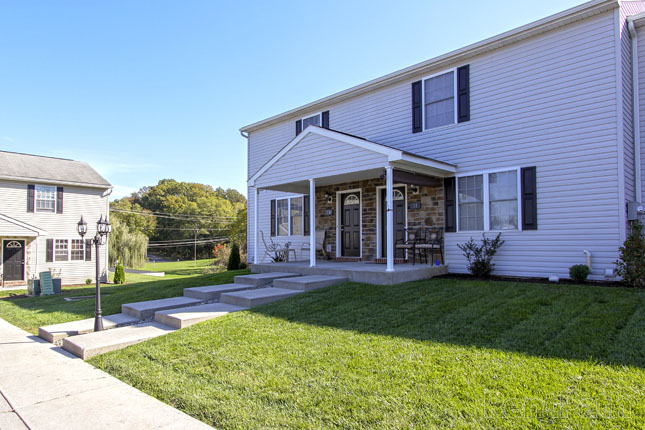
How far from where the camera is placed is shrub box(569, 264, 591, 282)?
6.91 m

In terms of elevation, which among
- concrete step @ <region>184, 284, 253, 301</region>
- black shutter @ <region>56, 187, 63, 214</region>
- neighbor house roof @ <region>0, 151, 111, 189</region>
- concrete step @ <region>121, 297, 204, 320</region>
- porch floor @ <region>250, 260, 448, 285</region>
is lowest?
concrete step @ <region>121, 297, 204, 320</region>

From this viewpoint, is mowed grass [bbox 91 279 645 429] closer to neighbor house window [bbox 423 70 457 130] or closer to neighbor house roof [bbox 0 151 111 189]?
neighbor house window [bbox 423 70 457 130]

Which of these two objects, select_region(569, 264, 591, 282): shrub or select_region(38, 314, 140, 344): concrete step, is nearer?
select_region(38, 314, 140, 344): concrete step

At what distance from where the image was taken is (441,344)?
401 cm

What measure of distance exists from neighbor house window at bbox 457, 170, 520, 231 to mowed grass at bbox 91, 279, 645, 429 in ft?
7.94

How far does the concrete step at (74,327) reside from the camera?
5876mm

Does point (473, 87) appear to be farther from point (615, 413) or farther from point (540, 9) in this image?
point (615, 413)

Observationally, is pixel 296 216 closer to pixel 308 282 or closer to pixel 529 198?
pixel 308 282

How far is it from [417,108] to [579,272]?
5.23 metres

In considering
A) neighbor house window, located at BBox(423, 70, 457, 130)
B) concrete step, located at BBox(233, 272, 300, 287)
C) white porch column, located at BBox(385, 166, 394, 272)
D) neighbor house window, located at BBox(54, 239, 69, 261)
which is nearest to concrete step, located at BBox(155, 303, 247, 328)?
concrete step, located at BBox(233, 272, 300, 287)

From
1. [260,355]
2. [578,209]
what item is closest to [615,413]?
[260,355]

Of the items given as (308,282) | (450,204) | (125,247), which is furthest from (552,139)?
(125,247)

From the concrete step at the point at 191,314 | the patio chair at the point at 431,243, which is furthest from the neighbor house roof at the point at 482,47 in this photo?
the concrete step at the point at 191,314

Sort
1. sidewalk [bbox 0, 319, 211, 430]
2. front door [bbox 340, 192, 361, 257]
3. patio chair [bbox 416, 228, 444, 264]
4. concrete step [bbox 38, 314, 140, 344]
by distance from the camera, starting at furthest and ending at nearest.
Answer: front door [bbox 340, 192, 361, 257] < patio chair [bbox 416, 228, 444, 264] < concrete step [bbox 38, 314, 140, 344] < sidewalk [bbox 0, 319, 211, 430]
